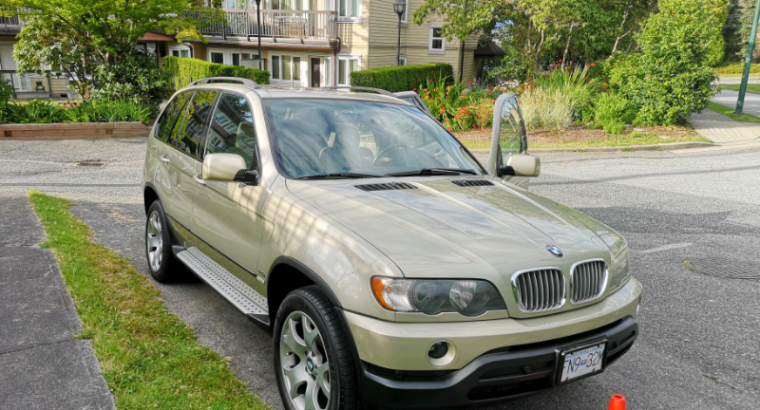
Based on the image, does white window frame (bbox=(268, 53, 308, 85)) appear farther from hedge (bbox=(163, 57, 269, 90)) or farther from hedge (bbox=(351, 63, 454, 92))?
hedge (bbox=(351, 63, 454, 92))

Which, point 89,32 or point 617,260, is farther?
point 89,32

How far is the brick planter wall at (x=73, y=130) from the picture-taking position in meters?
14.4

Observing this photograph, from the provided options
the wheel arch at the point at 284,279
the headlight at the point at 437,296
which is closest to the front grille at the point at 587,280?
the headlight at the point at 437,296

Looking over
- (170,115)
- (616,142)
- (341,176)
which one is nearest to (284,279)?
(341,176)

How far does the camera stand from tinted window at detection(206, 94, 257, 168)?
4.17 m

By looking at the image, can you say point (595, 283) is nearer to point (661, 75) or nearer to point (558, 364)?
point (558, 364)

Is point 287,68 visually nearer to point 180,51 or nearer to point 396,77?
point 396,77

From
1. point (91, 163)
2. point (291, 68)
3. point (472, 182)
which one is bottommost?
point (91, 163)

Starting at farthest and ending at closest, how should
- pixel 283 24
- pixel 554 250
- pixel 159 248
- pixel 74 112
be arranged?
A: pixel 283 24 → pixel 74 112 → pixel 159 248 → pixel 554 250

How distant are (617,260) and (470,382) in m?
1.24

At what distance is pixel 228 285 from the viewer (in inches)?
163

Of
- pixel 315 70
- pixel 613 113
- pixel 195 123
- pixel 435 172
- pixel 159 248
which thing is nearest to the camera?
pixel 435 172

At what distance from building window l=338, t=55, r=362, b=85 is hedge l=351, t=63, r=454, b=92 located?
308 cm

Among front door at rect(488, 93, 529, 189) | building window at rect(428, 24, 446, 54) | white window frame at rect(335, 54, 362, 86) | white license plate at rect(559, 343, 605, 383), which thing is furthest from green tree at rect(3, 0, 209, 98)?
white license plate at rect(559, 343, 605, 383)
